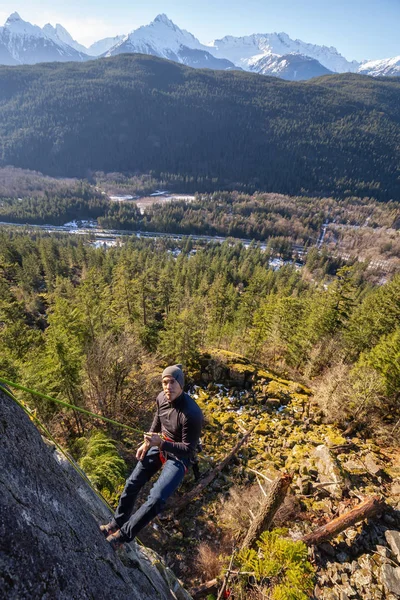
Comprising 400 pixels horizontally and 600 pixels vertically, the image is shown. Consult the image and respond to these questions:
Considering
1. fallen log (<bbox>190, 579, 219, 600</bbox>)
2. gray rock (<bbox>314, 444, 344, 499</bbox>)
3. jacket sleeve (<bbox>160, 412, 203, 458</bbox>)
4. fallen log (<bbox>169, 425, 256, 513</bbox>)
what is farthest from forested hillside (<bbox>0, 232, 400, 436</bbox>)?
jacket sleeve (<bbox>160, 412, 203, 458</bbox>)

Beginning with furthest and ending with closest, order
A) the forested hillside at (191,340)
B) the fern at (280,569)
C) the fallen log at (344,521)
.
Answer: the forested hillside at (191,340), the fallen log at (344,521), the fern at (280,569)

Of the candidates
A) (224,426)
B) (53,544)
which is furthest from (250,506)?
(53,544)

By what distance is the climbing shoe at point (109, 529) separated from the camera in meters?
4.00

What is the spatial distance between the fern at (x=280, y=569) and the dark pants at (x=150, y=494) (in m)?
3.28

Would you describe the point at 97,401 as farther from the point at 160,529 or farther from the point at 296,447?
the point at 296,447

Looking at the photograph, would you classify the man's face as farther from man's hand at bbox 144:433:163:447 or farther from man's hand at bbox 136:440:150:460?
man's hand at bbox 136:440:150:460

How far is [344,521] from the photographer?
7.83 meters

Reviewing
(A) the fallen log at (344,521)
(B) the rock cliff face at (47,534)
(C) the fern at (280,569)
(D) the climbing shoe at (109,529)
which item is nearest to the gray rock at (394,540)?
(A) the fallen log at (344,521)

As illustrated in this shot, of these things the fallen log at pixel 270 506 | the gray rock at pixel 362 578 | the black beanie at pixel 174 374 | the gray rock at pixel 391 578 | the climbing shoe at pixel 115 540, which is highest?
the black beanie at pixel 174 374

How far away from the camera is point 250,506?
369 inches

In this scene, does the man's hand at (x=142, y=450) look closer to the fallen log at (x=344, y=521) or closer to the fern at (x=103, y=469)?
the fern at (x=103, y=469)

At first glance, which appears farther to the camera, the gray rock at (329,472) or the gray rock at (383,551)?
the gray rock at (329,472)

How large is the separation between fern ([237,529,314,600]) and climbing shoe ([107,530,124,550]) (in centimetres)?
349

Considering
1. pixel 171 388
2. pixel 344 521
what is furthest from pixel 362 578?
pixel 171 388
